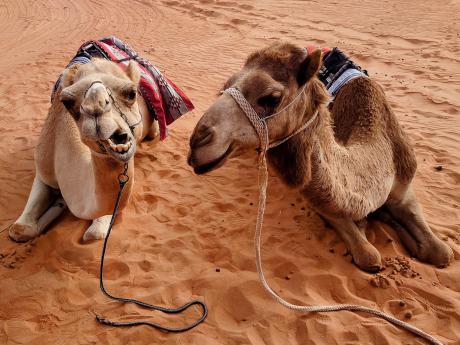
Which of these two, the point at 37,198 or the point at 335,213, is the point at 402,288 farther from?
the point at 37,198

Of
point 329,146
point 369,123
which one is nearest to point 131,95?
point 329,146

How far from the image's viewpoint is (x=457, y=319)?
290 cm

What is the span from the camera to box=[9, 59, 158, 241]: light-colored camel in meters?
2.58

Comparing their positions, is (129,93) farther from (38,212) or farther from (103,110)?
(38,212)

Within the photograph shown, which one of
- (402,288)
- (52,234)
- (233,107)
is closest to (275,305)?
(402,288)

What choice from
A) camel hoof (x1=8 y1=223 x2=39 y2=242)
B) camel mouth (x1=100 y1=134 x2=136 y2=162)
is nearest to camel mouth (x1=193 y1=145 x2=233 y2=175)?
camel mouth (x1=100 y1=134 x2=136 y2=162)

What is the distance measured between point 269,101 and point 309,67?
0.96 ft


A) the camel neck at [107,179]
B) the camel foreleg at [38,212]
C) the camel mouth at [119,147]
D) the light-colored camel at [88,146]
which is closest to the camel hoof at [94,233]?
the light-colored camel at [88,146]

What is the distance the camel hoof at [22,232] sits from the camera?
380cm

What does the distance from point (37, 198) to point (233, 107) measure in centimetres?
255

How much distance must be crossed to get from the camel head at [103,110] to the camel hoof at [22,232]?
156 cm

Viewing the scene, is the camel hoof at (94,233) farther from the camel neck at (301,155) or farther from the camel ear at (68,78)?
the camel neck at (301,155)

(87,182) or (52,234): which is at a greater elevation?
(87,182)

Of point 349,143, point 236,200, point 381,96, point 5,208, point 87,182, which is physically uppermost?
point 381,96
